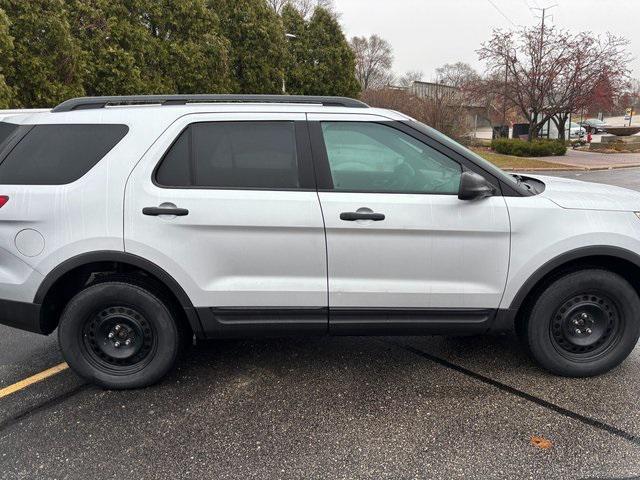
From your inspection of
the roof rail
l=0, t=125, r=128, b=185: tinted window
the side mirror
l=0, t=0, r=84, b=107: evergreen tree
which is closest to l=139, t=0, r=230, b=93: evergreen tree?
l=0, t=0, r=84, b=107: evergreen tree

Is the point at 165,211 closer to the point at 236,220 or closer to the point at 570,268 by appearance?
the point at 236,220

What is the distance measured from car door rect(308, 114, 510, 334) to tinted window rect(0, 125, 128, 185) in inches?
52.4

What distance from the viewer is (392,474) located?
2.44 m

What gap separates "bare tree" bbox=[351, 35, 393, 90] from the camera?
215ft

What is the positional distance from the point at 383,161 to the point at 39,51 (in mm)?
9860

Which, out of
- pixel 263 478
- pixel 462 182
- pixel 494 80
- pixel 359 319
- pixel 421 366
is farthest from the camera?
pixel 494 80

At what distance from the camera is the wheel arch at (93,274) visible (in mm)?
3014

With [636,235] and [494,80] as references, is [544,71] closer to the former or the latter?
[494,80]

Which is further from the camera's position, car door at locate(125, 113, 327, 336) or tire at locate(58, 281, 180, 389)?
tire at locate(58, 281, 180, 389)

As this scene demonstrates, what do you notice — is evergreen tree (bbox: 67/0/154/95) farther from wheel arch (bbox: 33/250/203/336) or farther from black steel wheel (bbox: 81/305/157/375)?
black steel wheel (bbox: 81/305/157/375)

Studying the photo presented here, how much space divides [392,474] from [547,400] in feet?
4.09

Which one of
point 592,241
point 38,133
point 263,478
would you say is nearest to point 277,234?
point 263,478

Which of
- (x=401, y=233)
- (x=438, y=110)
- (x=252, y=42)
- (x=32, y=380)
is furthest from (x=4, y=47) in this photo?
(x=438, y=110)

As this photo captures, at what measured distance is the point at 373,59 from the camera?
221 ft
